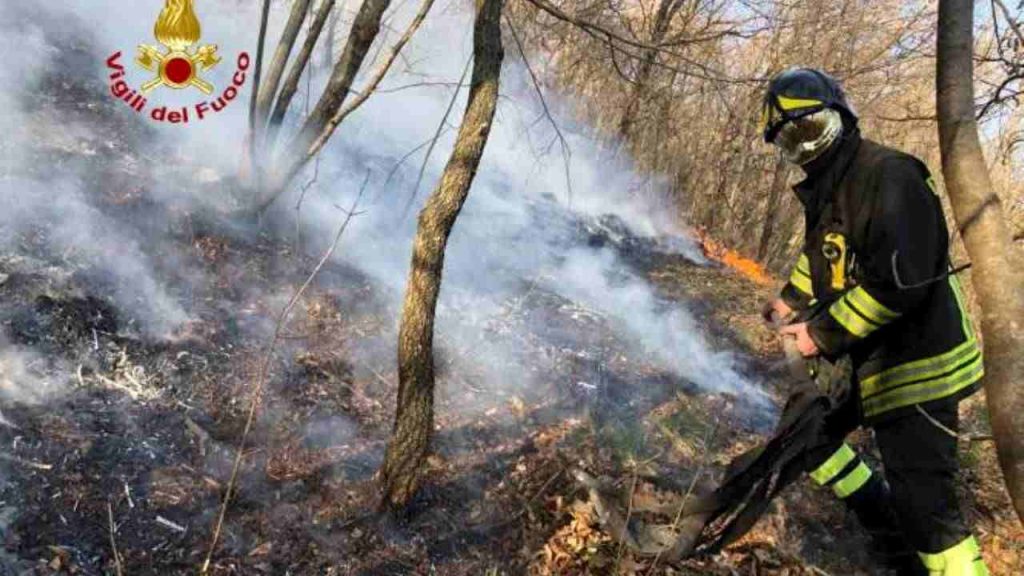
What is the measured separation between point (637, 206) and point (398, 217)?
527cm

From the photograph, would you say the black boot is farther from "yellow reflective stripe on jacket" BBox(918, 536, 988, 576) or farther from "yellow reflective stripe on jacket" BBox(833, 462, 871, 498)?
"yellow reflective stripe on jacket" BBox(918, 536, 988, 576)

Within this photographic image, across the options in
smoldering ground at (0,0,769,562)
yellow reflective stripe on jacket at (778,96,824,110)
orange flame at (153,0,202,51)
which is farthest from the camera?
orange flame at (153,0,202,51)

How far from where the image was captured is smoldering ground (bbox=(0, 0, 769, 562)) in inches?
159

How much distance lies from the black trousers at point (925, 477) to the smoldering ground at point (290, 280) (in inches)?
81.0

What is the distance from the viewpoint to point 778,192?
38.9 feet

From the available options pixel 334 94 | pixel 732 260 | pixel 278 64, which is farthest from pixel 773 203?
pixel 278 64

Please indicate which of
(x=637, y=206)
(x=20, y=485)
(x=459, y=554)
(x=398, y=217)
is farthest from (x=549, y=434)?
(x=637, y=206)

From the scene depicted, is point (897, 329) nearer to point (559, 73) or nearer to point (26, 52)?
point (26, 52)

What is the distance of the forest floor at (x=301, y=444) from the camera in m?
3.13

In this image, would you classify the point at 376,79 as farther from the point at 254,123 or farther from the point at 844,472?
the point at 844,472

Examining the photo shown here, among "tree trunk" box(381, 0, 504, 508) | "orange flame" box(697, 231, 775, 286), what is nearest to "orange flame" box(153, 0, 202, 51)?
"tree trunk" box(381, 0, 504, 508)

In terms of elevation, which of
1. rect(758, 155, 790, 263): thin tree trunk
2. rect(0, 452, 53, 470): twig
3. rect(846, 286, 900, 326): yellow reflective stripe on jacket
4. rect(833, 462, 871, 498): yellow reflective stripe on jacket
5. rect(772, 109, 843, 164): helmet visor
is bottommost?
rect(0, 452, 53, 470): twig

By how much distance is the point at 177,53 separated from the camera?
624 cm

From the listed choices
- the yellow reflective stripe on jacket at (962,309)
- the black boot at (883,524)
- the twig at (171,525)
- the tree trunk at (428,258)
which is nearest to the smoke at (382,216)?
the tree trunk at (428,258)
